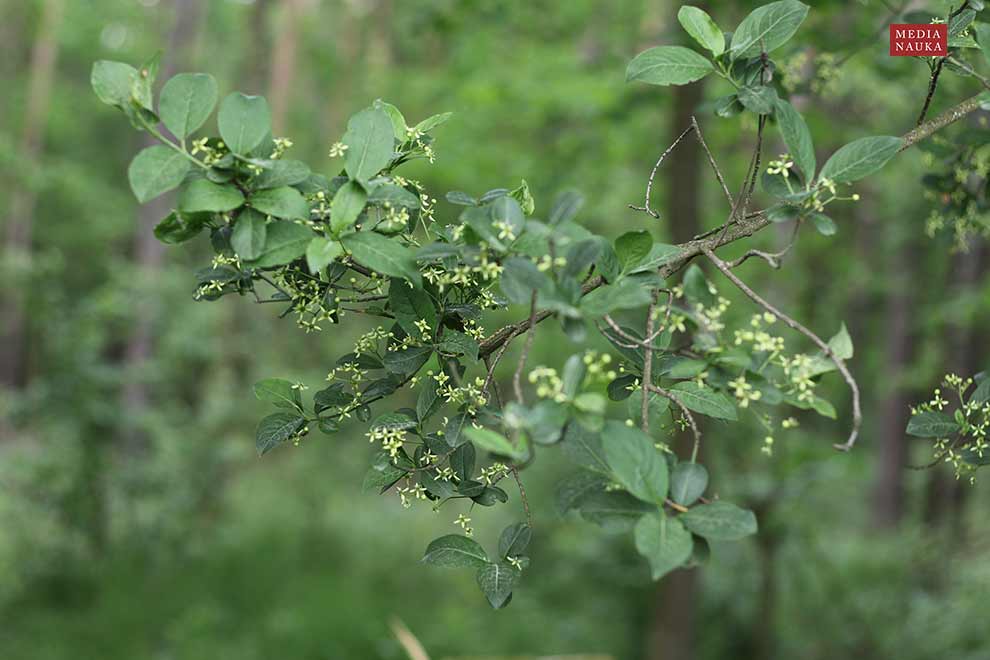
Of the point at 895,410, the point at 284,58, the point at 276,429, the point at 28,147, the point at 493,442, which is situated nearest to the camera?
A: the point at 493,442

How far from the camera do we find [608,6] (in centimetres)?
578

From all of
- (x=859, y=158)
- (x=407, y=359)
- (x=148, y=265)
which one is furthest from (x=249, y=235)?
(x=148, y=265)

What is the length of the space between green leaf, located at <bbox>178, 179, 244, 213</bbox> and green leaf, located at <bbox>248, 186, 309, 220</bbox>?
0.06ft

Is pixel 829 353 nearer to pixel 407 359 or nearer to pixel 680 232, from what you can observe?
pixel 407 359

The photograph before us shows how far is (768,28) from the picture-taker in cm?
109

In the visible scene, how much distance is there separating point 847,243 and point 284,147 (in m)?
6.48

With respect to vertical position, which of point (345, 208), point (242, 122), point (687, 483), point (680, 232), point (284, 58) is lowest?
point (687, 483)

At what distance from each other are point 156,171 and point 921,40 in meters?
1.12

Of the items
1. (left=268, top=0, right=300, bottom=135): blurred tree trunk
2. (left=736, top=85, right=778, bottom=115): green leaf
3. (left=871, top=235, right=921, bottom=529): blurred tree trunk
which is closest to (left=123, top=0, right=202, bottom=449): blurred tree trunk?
(left=268, top=0, right=300, bottom=135): blurred tree trunk

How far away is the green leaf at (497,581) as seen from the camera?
1.03 metres

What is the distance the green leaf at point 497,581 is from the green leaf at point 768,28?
712 mm

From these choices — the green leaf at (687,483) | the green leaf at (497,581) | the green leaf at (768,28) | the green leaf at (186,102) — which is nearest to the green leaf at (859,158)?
the green leaf at (768,28)

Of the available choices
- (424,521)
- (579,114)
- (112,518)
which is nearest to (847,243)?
(579,114)

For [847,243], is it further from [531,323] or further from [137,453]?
[531,323]
